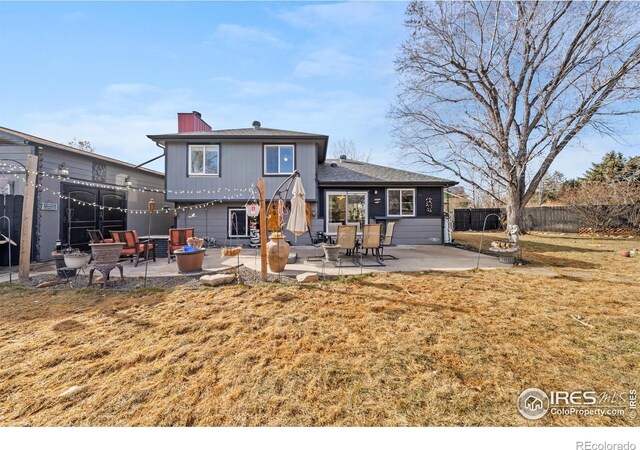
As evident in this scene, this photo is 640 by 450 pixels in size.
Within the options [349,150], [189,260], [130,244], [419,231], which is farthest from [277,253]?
[349,150]

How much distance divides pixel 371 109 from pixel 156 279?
44.1ft

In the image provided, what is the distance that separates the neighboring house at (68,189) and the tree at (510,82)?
46.1ft

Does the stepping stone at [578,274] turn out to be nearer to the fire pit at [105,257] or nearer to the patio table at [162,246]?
the fire pit at [105,257]

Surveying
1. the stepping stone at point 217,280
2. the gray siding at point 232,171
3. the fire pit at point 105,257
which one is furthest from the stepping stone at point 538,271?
the fire pit at point 105,257

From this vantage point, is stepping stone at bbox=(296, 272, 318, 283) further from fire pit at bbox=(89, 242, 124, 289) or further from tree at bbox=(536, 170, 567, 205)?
tree at bbox=(536, 170, 567, 205)

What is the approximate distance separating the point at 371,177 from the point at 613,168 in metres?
22.4

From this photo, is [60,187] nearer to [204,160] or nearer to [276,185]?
[204,160]

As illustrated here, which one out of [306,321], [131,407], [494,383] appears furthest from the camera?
[306,321]

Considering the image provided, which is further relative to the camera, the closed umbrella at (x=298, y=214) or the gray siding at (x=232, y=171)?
the gray siding at (x=232, y=171)

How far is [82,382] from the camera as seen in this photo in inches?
87.2

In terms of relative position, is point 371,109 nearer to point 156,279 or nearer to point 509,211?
point 509,211

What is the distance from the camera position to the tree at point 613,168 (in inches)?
683

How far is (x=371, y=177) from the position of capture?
38.3 feet
